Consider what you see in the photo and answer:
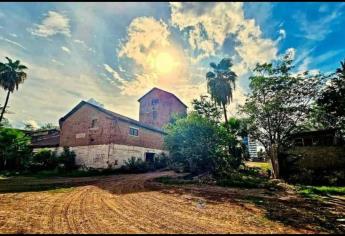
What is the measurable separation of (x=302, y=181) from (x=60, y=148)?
27.5 metres

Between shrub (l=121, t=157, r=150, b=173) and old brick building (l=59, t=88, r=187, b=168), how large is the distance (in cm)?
73

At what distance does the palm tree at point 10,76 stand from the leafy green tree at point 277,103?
30.7m

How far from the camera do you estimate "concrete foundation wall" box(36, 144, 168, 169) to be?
22.2 m

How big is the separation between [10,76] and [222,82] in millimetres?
29142

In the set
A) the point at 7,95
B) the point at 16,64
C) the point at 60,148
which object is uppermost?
the point at 16,64

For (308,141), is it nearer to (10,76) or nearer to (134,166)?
(134,166)

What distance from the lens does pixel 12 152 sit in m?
22.1

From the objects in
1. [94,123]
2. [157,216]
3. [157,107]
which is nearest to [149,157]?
[94,123]

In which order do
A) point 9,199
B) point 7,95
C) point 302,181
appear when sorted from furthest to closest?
point 7,95 → point 302,181 → point 9,199

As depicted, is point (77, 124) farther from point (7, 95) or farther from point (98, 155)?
point (7, 95)

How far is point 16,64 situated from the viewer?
2856cm

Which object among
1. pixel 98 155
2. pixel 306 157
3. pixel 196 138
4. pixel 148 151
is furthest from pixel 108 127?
pixel 306 157

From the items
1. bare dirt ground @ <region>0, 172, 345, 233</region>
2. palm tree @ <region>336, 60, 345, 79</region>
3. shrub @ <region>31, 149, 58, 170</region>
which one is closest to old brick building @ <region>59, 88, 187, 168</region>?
shrub @ <region>31, 149, 58, 170</region>

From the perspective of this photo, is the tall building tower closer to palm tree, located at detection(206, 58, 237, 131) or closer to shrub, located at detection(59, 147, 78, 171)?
palm tree, located at detection(206, 58, 237, 131)
